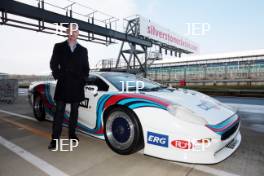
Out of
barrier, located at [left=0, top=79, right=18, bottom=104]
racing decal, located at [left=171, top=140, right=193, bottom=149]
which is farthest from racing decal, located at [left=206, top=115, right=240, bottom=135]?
barrier, located at [left=0, top=79, right=18, bottom=104]

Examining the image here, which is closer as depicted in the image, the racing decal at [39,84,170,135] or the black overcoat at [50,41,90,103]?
the racing decal at [39,84,170,135]

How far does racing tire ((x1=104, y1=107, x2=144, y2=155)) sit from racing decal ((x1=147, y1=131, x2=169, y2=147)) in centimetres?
16

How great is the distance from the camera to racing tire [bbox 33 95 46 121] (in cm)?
405

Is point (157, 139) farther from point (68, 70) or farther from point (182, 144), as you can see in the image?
point (68, 70)

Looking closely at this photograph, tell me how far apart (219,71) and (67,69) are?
2158 centimetres

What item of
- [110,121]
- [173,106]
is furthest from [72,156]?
[173,106]

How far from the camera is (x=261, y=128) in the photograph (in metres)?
3.82

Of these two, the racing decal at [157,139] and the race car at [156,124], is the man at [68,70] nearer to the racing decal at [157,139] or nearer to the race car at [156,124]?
the race car at [156,124]

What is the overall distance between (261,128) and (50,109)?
4520 millimetres

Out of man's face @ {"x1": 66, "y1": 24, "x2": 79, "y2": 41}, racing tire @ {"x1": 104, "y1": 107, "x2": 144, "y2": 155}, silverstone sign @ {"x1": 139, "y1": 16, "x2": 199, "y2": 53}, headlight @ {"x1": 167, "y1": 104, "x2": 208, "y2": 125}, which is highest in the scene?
silverstone sign @ {"x1": 139, "y1": 16, "x2": 199, "y2": 53}

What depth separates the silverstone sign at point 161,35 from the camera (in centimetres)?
1753

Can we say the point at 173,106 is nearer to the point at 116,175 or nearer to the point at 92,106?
the point at 116,175

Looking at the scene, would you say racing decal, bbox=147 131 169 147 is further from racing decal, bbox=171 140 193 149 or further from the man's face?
the man's face

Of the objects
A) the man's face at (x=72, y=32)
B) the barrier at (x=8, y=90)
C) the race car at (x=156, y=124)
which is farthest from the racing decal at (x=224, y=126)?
the barrier at (x=8, y=90)
